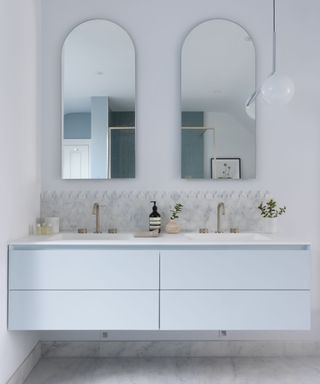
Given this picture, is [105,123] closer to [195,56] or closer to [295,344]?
[195,56]

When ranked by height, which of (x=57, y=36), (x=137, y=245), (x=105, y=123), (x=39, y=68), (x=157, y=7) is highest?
(x=157, y=7)

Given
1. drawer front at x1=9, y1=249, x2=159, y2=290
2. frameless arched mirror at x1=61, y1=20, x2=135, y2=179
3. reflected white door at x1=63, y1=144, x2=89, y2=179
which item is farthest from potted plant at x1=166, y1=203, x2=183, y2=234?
reflected white door at x1=63, y1=144, x2=89, y2=179

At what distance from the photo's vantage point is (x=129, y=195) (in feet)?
9.29

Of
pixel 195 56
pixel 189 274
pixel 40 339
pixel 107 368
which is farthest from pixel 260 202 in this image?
pixel 40 339

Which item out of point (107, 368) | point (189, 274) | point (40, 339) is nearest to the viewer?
point (189, 274)

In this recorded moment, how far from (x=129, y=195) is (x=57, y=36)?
4.11 ft

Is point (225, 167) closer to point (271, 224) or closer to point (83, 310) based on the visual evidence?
point (271, 224)

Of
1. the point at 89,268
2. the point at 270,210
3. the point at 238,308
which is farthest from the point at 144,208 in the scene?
the point at 238,308

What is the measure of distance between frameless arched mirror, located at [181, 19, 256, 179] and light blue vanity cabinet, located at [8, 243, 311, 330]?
2.67ft

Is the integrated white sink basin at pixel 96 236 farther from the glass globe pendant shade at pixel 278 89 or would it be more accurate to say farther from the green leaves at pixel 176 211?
the glass globe pendant shade at pixel 278 89

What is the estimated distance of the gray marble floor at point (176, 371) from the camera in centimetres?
239

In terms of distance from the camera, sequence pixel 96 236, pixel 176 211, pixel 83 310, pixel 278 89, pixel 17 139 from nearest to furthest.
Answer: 1. pixel 83 310
2. pixel 17 139
3. pixel 278 89
4. pixel 96 236
5. pixel 176 211

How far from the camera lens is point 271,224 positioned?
270 cm

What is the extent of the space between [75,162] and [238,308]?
1488mm
